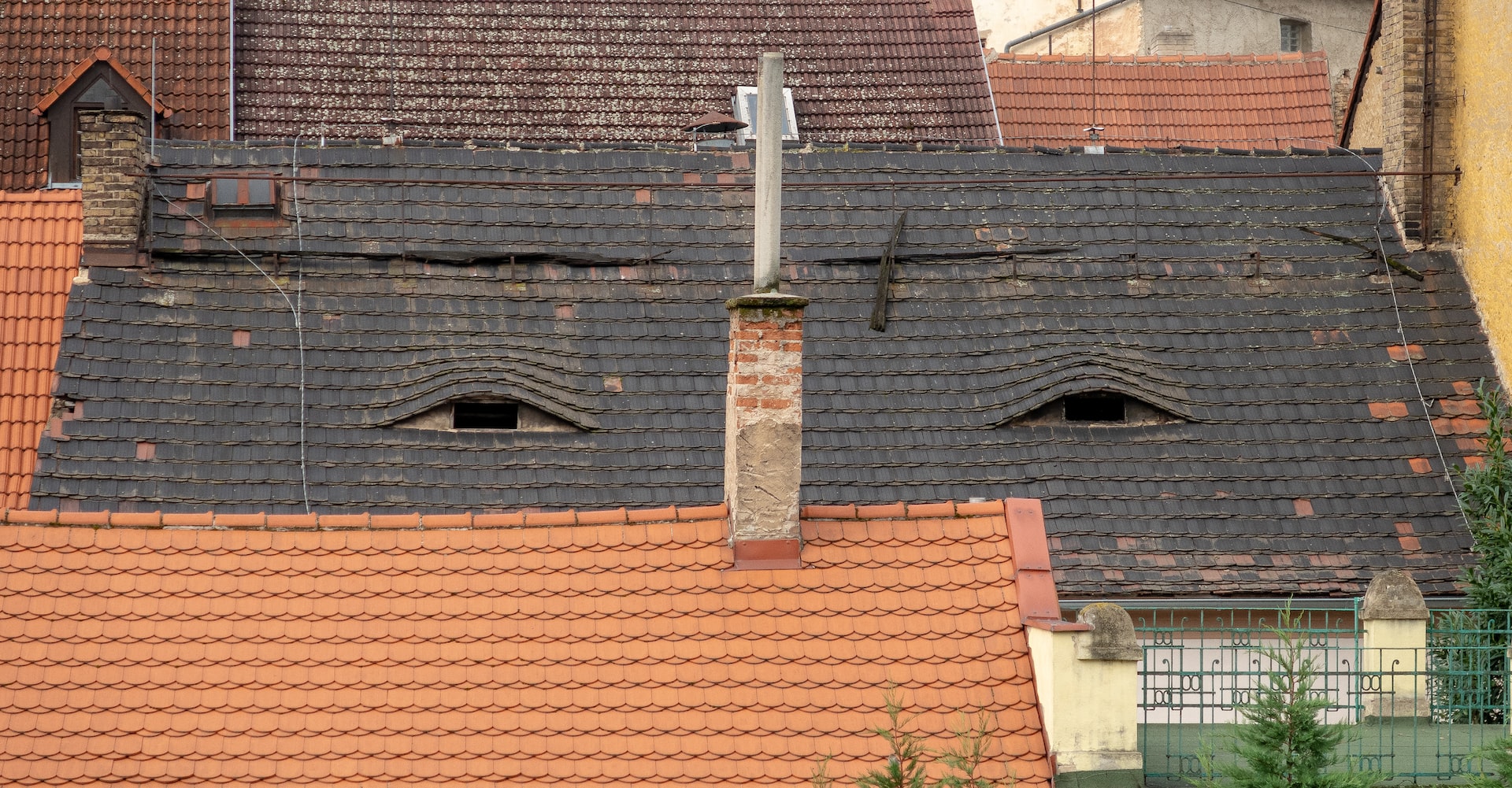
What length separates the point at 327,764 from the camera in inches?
357

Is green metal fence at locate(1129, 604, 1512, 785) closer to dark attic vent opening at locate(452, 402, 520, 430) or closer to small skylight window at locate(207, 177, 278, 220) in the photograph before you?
dark attic vent opening at locate(452, 402, 520, 430)

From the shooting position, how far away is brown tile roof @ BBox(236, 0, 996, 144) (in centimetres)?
2052

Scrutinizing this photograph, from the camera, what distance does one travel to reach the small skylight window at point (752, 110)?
2070cm

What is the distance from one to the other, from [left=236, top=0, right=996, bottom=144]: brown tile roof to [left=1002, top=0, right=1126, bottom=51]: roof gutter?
6268 millimetres

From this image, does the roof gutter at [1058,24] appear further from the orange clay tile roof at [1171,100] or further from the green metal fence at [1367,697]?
the green metal fence at [1367,697]

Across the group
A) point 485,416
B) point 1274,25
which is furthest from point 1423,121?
point 1274,25

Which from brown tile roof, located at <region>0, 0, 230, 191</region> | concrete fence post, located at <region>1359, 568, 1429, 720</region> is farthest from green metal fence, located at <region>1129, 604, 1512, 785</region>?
brown tile roof, located at <region>0, 0, 230, 191</region>

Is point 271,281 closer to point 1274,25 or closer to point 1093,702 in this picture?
point 1093,702

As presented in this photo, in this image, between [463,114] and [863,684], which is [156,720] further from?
[463,114]

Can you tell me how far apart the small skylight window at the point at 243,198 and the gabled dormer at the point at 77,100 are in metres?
5.19

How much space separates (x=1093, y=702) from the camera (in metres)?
9.27

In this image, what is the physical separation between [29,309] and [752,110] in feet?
30.2

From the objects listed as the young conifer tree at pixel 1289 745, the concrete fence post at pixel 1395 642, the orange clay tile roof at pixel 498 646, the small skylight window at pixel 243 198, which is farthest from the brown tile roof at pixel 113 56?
the young conifer tree at pixel 1289 745

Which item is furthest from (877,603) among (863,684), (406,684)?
(406,684)
